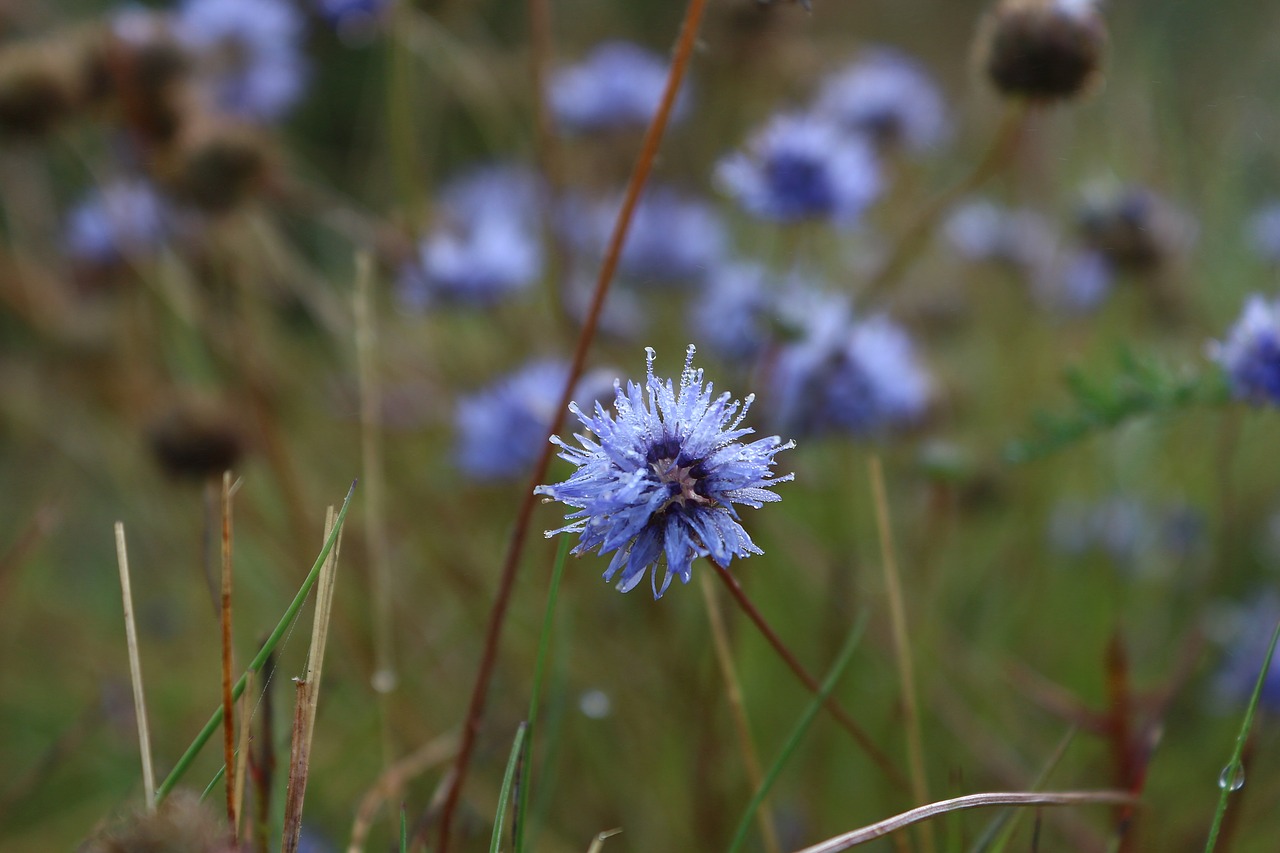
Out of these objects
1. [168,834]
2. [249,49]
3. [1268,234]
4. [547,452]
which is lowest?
[168,834]

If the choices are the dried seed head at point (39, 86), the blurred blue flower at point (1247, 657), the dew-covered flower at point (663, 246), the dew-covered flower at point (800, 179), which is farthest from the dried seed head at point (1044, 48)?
the dried seed head at point (39, 86)

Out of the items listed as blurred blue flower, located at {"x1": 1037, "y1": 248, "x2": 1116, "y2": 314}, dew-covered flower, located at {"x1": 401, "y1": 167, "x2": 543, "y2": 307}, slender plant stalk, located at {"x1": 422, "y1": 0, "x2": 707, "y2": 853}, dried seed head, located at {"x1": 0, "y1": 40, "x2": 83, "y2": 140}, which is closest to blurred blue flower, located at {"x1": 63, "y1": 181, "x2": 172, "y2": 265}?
dried seed head, located at {"x1": 0, "y1": 40, "x2": 83, "y2": 140}

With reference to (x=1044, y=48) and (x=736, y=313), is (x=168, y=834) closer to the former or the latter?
(x=1044, y=48)

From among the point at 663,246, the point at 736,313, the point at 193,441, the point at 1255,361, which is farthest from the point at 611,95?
the point at 1255,361

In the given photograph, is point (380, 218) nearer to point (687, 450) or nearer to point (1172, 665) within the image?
point (1172, 665)

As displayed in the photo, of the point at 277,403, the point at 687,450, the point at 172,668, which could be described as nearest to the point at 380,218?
the point at 277,403

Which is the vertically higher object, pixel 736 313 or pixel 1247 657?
pixel 736 313
